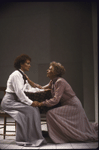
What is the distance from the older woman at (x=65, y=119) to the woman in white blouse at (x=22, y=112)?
0.20 m

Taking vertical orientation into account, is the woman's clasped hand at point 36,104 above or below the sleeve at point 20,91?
below

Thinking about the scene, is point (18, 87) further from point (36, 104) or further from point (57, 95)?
point (57, 95)

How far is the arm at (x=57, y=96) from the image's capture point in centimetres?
275

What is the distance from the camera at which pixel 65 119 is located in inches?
107

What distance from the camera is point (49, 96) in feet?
9.55

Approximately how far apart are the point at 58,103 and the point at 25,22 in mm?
3866

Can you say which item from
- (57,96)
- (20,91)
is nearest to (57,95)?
(57,96)

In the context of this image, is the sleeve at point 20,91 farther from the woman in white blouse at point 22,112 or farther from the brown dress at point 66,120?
the brown dress at point 66,120

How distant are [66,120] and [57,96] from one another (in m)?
0.43

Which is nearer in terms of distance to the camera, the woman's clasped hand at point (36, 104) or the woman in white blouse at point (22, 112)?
the woman in white blouse at point (22, 112)

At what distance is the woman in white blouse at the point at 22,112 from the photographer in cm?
254

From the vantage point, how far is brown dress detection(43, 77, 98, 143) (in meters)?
2.63

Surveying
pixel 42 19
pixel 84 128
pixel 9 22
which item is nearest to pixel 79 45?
pixel 42 19

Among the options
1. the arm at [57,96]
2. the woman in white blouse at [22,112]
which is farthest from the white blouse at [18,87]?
the arm at [57,96]
